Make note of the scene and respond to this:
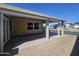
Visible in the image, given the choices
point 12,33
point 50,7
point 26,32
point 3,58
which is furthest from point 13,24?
point 3,58

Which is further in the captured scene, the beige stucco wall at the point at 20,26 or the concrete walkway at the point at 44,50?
the beige stucco wall at the point at 20,26

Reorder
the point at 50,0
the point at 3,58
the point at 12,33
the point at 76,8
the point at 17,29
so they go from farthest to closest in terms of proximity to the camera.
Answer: the point at 76,8
the point at 17,29
the point at 12,33
the point at 50,0
the point at 3,58

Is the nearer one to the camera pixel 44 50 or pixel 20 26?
pixel 44 50

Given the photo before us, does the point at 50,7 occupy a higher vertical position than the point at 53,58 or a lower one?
higher

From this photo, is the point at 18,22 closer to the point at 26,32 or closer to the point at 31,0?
the point at 26,32

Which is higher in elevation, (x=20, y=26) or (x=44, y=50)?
(x=20, y=26)

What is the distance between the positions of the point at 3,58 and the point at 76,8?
23.7m

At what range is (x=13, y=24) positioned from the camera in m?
20.2

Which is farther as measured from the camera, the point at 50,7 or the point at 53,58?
the point at 50,7

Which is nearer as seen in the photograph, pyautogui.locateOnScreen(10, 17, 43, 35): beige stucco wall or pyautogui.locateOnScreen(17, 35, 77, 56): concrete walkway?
pyautogui.locateOnScreen(17, 35, 77, 56): concrete walkway

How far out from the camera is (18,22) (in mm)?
22047

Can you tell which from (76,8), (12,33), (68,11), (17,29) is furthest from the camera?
(68,11)

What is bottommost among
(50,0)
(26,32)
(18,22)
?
(26,32)

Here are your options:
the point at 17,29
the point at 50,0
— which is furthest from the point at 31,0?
the point at 17,29
